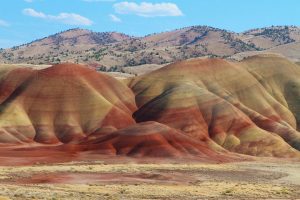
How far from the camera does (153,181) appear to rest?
7112 cm

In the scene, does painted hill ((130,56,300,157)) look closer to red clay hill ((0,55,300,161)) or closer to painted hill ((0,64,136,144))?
red clay hill ((0,55,300,161))

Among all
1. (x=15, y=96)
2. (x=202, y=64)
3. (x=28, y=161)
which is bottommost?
(x=28, y=161)

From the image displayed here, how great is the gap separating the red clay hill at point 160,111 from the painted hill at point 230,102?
0.26m

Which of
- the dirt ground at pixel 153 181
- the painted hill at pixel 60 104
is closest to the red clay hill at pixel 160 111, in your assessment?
the painted hill at pixel 60 104

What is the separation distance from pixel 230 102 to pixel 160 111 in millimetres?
20873

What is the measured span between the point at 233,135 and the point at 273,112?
22.3m

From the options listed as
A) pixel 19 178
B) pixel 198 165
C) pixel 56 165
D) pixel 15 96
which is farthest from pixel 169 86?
pixel 19 178

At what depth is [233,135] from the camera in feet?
439

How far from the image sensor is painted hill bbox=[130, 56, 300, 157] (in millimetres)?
131800

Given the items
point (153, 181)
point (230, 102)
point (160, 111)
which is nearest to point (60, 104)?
point (160, 111)

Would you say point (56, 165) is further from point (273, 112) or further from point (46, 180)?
point (273, 112)

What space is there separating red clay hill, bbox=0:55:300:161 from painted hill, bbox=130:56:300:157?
0.26 meters

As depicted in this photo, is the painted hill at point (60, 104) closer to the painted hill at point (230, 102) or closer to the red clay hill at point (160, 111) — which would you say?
the red clay hill at point (160, 111)

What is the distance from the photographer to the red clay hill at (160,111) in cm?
11788
